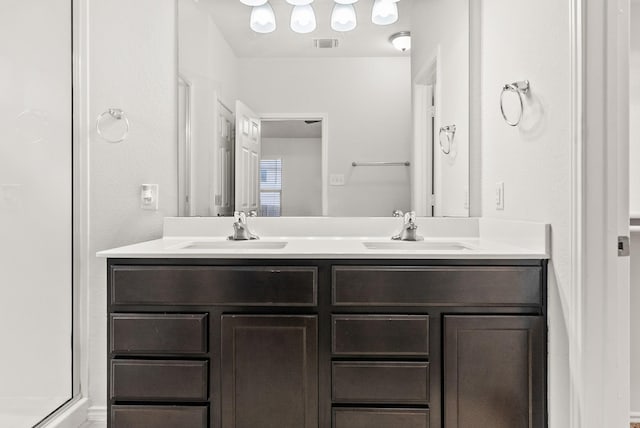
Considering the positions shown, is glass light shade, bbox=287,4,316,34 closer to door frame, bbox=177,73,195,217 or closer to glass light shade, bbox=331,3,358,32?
glass light shade, bbox=331,3,358,32

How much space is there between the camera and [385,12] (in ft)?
6.79

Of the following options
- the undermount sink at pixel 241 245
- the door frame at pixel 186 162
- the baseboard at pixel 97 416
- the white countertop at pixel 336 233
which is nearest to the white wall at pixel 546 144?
the white countertop at pixel 336 233

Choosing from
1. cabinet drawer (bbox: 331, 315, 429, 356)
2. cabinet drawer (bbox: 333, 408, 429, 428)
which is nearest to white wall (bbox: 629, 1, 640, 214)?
cabinet drawer (bbox: 331, 315, 429, 356)

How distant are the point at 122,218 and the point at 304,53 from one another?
1226 millimetres

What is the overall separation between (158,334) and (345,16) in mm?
1727

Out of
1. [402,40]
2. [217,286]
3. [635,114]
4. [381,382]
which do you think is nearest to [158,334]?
[217,286]

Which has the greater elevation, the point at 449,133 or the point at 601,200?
the point at 449,133

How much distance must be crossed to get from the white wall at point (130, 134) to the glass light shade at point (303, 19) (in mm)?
625

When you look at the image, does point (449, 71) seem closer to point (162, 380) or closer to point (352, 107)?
point (352, 107)

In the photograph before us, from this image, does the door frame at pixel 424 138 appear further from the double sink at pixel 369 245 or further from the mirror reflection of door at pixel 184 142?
the mirror reflection of door at pixel 184 142
